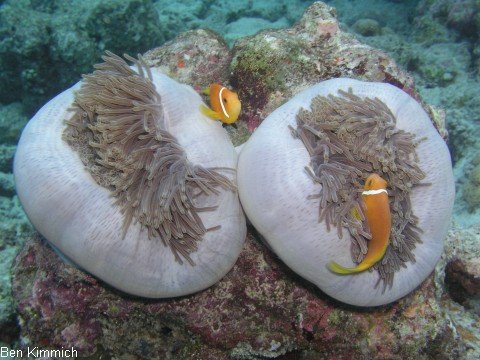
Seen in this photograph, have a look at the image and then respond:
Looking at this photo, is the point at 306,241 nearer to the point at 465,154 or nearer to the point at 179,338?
the point at 179,338

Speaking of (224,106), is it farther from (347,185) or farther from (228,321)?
(228,321)

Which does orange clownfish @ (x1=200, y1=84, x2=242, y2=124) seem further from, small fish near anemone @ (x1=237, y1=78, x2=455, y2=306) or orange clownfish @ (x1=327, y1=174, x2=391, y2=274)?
orange clownfish @ (x1=327, y1=174, x2=391, y2=274)

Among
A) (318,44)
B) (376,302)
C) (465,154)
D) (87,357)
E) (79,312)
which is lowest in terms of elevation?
(465,154)

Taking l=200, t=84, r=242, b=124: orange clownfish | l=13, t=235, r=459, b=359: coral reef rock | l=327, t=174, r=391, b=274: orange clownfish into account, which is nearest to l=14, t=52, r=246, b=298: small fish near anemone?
l=200, t=84, r=242, b=124: orange clownfish

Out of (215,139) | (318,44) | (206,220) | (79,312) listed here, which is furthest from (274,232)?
(318,44)

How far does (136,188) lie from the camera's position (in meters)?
1.87

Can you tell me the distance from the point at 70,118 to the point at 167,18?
8849 millimetres

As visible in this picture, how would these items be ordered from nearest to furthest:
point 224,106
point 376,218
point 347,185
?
point 376,218 → point 347,185 → point 224,106

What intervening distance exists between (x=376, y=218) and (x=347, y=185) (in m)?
0.22

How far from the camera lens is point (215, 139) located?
203 cm

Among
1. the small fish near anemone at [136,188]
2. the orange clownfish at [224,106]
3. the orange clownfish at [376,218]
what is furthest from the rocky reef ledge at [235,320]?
the orange clownfish at [224,106]

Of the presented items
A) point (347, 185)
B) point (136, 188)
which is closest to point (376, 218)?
point (347, 185)

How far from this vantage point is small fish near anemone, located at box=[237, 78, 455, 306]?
1.77 m

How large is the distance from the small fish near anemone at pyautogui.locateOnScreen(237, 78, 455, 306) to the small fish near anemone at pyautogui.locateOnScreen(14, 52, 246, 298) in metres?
0.24
